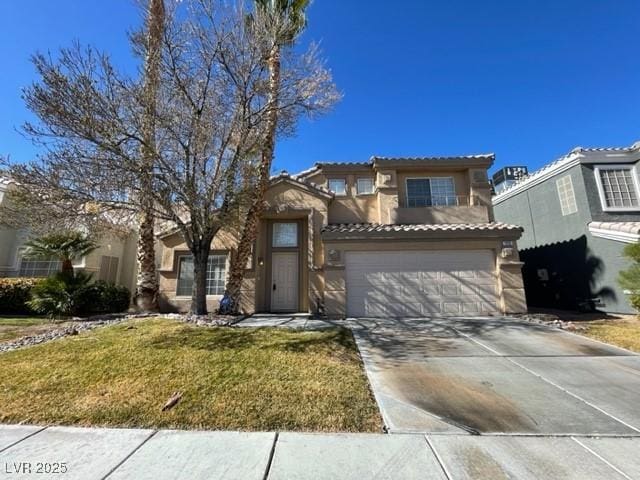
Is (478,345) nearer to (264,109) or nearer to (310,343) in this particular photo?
(310,343)

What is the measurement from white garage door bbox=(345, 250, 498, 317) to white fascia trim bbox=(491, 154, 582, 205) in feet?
21.4

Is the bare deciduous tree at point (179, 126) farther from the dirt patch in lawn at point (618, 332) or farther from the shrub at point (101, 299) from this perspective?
the dirt patch in lawn at point (618, 332)

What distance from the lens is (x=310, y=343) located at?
6.95m

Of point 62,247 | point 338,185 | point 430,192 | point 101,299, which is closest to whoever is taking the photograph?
point 62,247

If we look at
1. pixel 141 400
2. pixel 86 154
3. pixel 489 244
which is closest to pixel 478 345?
pixel 489 244

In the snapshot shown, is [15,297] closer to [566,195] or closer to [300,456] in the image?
[300,456]

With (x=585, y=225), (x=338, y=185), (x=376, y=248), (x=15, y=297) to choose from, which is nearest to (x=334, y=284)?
(x=376, y=248)

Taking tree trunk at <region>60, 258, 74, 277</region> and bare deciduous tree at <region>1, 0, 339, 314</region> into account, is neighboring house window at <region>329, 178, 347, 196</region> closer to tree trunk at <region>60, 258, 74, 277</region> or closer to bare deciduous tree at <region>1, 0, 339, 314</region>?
bare deciduous tree at <region>1, 0, 339, 314</region>

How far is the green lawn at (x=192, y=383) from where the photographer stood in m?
3.72

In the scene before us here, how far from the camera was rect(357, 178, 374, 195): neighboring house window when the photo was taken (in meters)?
14.6

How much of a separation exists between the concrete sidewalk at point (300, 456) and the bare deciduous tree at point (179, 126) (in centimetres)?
623

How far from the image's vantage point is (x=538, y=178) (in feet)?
49.1

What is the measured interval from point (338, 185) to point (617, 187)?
39.8ft

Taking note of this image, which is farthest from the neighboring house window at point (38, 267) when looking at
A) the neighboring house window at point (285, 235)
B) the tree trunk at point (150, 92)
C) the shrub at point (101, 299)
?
the neighboring house window at point (285, 235)
